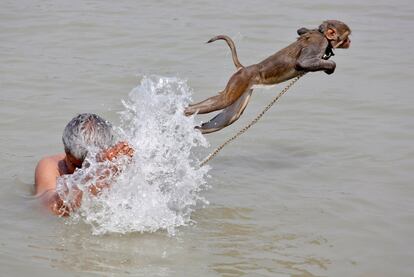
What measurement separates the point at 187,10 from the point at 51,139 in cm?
487

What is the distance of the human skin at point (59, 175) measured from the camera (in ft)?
17.8

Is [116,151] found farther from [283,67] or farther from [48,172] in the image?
[283,67]

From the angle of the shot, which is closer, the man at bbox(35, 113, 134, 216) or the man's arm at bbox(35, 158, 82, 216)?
the man at bbox(35, 113, 134, 216)

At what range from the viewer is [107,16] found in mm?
11891

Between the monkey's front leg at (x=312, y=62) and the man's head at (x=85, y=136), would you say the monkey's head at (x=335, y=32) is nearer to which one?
the monkey's front leg at (x=312, y=62)

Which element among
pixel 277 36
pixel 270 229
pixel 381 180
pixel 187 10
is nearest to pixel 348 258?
pixel 270 229

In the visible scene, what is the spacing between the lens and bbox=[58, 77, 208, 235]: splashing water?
5.79 meters

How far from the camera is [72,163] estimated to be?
18.7 feet

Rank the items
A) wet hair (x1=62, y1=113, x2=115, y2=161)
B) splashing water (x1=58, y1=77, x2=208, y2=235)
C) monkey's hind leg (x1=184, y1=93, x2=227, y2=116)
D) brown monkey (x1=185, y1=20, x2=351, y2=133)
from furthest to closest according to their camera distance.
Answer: brown monkey (x1=185, y1=20, x2=351, y2=133) < monkey's hind leg (x1=184, y1=93, x2=227, y2=116) < splashing water (x1=58, y1=77, x2=208, y2=235) < wet hair (x1=62, y1=113, x2=115, y2=161)

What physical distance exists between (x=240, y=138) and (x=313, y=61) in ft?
6.97

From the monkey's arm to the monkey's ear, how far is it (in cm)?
7

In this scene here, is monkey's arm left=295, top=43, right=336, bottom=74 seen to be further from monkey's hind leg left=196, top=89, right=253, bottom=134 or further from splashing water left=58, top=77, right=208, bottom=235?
splashing water left=58, top=77, right=208, bottom=235

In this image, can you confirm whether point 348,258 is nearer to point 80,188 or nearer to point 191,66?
point 80,188

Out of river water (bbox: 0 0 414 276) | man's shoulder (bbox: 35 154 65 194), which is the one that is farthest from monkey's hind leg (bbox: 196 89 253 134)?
man's shoulder (bbox: 35 154 65 194)
